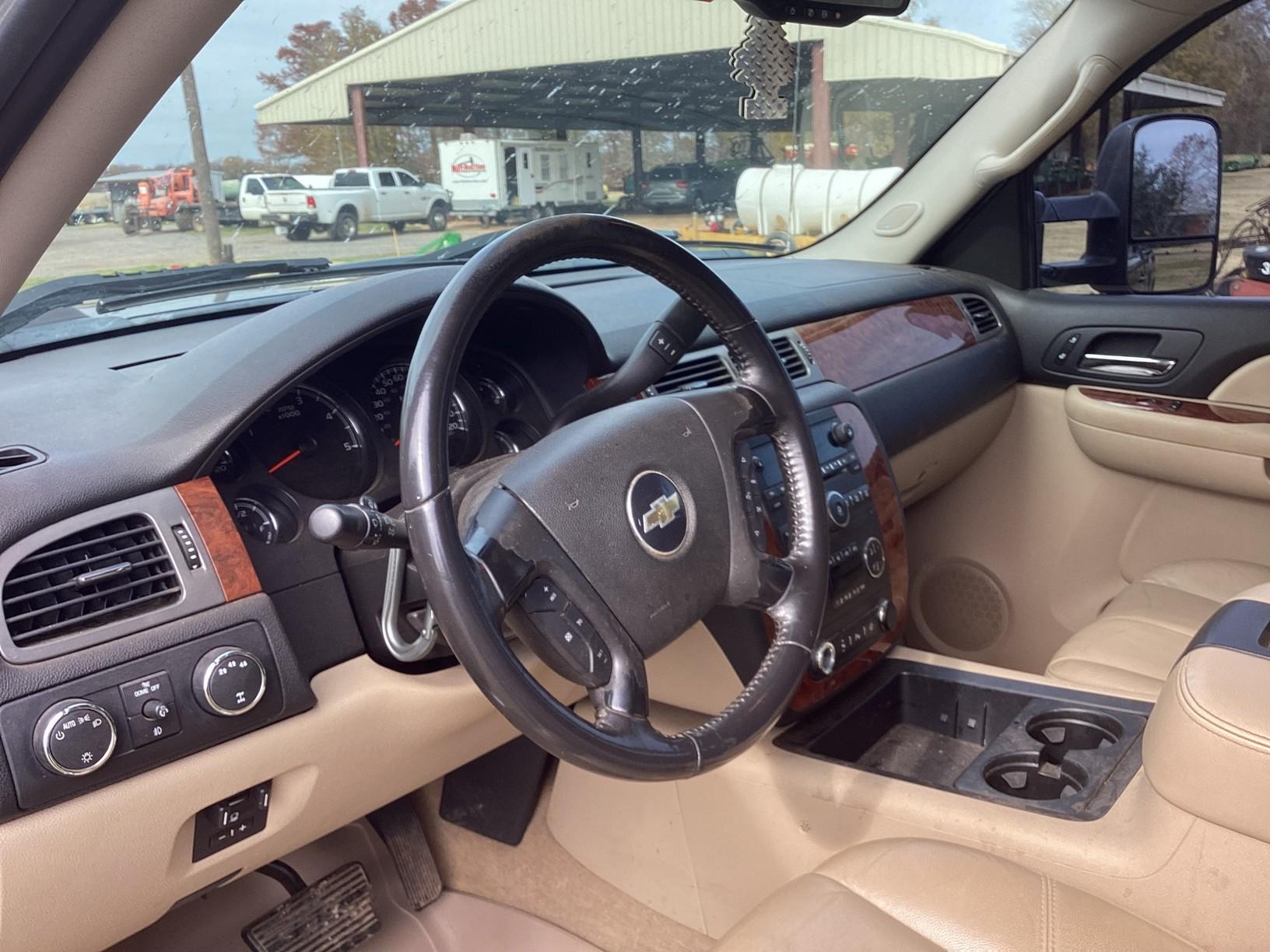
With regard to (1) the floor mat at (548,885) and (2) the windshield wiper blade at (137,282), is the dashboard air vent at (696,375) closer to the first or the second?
(2) the windshield wiper blade at (137,282)

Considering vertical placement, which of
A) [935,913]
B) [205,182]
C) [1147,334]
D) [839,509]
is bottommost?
[935,913]

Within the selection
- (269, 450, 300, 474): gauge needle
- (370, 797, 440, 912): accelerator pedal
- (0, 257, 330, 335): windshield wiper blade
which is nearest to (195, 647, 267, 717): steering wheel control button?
(269, 450, 300, 474): gauge needle

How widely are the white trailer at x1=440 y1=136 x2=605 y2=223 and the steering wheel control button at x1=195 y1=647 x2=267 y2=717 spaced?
0.97 meters

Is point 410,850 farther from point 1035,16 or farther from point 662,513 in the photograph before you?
point 1035,16

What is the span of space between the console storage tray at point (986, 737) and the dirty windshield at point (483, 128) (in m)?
0.90

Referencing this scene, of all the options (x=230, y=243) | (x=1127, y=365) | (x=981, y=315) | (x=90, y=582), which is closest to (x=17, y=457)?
(x=90, y=582)

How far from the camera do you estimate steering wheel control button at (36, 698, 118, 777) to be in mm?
1185

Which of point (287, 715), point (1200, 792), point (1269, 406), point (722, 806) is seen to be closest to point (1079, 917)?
point (1200, 792)

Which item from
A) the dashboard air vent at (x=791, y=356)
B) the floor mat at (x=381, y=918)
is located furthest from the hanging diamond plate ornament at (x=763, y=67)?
the floor mat at (x=381, y=918)

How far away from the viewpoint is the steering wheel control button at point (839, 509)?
6.32ft

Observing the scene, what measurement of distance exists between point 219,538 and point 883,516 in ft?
3.93

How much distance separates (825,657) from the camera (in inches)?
72.6

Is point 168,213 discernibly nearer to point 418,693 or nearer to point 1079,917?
point 418,693

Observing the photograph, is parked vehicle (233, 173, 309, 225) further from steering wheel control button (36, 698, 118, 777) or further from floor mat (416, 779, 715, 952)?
floor mat (416, 779, 715, 952)
